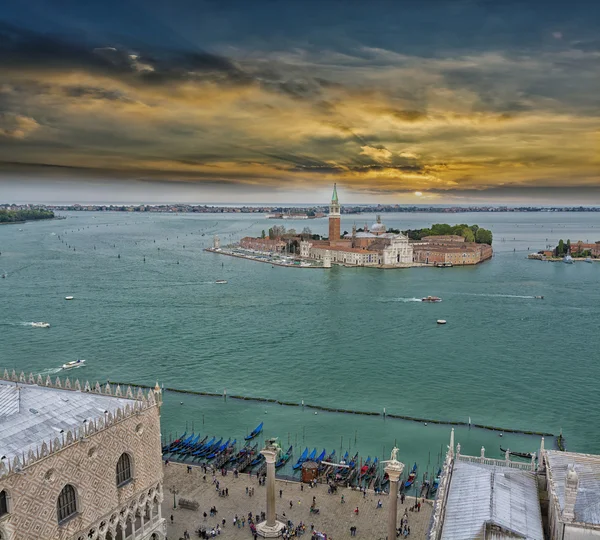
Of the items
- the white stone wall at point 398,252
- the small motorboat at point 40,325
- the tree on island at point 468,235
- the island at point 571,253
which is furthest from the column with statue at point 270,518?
the tree on island at point 468,235

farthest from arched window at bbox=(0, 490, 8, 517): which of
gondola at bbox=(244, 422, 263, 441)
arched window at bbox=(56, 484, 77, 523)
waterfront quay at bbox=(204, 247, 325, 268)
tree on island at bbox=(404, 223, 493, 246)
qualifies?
tree on island at bbox=(404, 223, 493, 246)

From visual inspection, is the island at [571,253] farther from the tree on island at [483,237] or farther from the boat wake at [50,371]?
the boat wake at [50,371]

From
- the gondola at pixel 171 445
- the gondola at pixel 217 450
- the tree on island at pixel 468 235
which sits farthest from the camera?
the tree on island at pixel 468 235

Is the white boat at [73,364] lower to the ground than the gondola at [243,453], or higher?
higher

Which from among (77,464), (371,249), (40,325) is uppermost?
(371,249)

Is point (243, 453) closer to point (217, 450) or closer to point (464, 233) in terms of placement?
point (217, 450)

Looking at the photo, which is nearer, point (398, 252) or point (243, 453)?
point (243, 453)

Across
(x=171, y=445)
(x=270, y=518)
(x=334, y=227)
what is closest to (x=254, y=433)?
(x=171, y=445)
